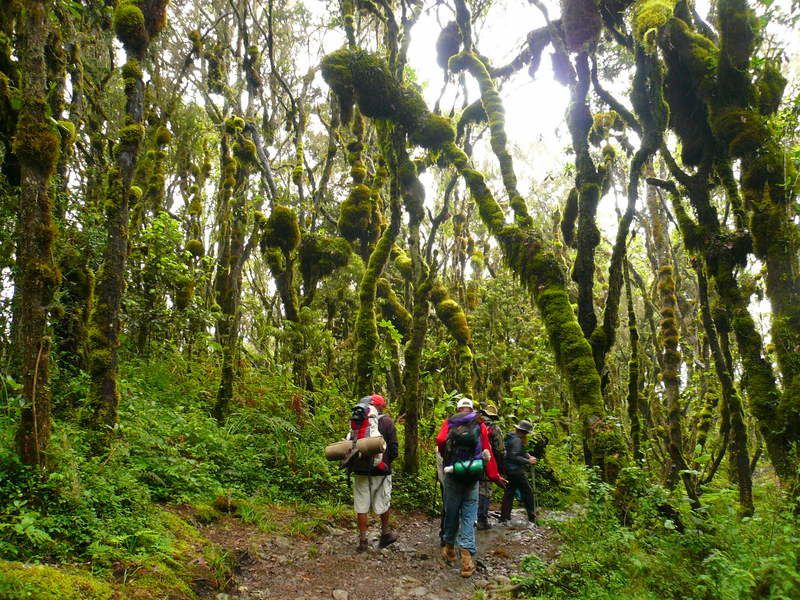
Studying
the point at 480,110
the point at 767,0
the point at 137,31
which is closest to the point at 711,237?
the point at 767,0

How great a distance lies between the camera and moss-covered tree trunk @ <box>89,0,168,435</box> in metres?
6.38

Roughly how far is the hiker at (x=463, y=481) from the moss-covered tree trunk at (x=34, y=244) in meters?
4.33

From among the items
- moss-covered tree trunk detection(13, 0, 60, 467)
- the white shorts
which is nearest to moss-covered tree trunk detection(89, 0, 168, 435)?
moss-covered tree trunk detection(13, 0, 60, 467)

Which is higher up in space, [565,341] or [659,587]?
[565,341]

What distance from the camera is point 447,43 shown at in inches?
445

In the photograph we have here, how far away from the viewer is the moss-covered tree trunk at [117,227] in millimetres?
6375

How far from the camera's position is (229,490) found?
7195 mm

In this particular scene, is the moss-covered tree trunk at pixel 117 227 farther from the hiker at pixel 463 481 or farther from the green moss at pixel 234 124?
the green moss at pixel 234 124

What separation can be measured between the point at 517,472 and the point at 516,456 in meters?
0.27

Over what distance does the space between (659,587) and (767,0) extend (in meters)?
7.46

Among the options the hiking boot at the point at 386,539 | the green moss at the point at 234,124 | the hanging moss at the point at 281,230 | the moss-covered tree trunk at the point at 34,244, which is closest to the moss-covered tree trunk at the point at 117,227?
the moss-covered tree trunk at the point at 34,244

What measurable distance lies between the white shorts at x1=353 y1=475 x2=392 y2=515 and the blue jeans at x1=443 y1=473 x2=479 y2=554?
2.89 ft

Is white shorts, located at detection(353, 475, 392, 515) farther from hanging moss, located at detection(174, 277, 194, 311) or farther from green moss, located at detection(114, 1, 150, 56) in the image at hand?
hanging moss, located at detection(174, 277, 194, 311)

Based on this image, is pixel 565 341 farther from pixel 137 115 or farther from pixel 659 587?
pixel 137 115
